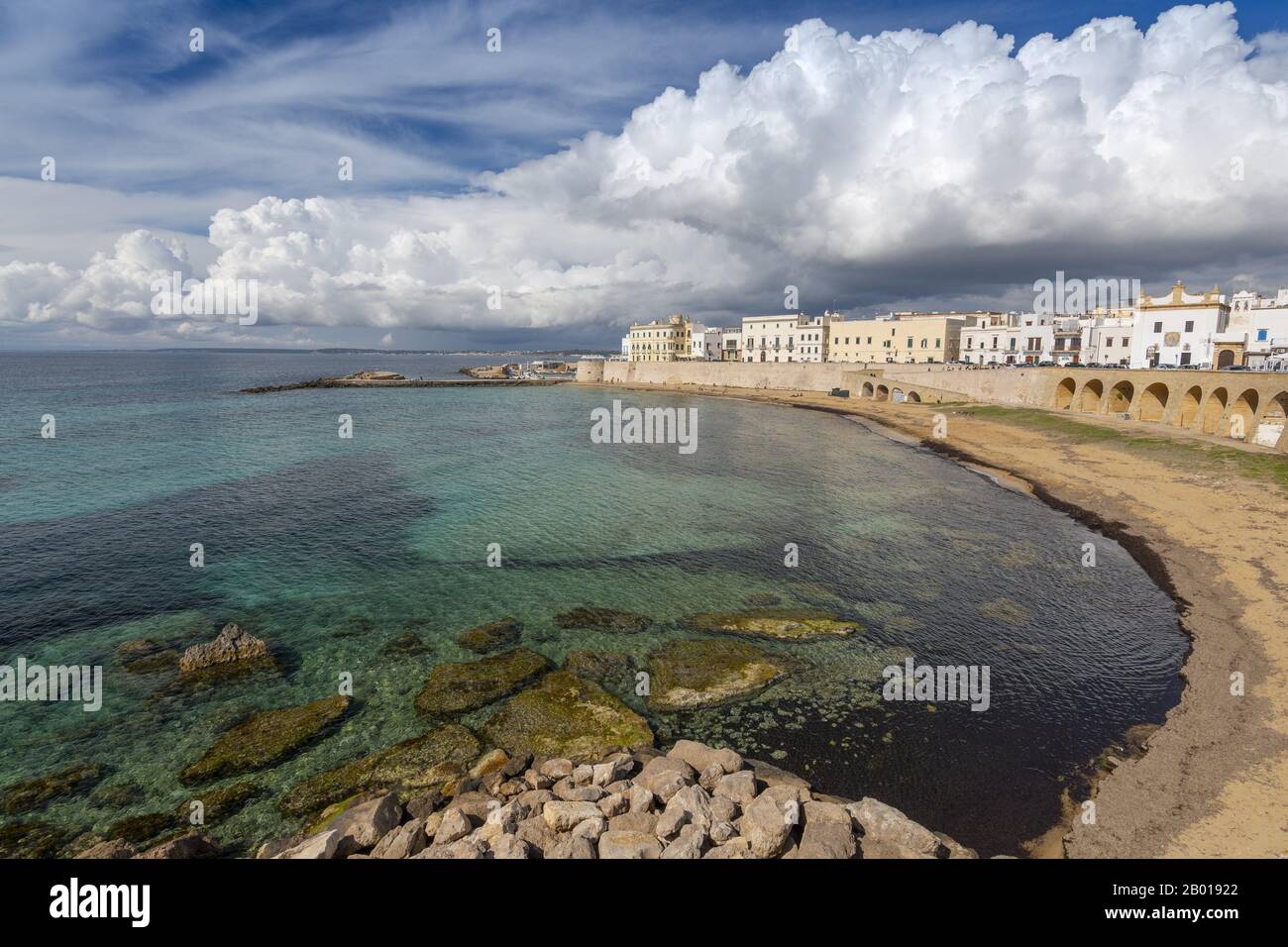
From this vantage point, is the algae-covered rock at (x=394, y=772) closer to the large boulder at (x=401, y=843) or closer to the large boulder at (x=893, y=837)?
the large boulder at (x=401, y=843)

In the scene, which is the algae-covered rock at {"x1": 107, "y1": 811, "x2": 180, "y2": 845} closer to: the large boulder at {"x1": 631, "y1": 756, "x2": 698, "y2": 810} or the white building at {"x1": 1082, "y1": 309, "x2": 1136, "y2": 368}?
the large boulder at {"x1": 631, "y1": 756, "x2": 698, "y2": 810}

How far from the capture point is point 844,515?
1384 inches

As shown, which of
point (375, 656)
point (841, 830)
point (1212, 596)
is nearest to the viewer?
point (841, 830)

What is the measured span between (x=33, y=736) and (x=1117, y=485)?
51852 millimetres

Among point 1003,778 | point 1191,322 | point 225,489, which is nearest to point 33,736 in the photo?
point 1003,778

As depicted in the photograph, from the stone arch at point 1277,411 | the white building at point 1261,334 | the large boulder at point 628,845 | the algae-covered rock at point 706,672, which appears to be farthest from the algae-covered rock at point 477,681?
the white building at point 1261,334

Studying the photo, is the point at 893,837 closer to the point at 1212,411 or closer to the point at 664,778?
the point at 664,778

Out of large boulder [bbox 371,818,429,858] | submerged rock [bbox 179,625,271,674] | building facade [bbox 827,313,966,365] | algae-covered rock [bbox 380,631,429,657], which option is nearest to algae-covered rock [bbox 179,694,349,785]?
algae-covered rock [bbox 380,631,429,657]

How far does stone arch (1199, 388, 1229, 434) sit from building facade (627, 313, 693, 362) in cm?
11455

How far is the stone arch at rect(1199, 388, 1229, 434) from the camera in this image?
2010 inches

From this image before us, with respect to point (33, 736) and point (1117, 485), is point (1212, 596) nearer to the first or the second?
point (1117, 485)

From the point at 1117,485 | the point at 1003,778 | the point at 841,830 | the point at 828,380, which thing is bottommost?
the point at 1003,778

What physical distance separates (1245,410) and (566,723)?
62.1 meters

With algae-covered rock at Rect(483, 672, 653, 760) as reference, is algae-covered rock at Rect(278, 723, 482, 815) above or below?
below
